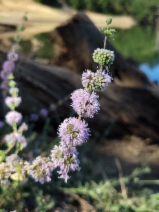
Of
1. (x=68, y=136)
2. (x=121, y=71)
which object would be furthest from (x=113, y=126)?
(x=68, y=136)

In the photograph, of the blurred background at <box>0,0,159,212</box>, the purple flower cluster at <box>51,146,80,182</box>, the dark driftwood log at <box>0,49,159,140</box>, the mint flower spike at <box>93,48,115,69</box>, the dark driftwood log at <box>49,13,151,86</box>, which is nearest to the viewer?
the mint flower spike at <box>93,48,115,69</box>

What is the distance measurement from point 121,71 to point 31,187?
1.71 metres

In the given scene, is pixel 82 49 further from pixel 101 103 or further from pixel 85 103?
pixel 85 103

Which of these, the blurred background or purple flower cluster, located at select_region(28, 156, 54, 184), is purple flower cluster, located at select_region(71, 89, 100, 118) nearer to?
purple flower cluster, located at select_region(28, 156, 54, 184)

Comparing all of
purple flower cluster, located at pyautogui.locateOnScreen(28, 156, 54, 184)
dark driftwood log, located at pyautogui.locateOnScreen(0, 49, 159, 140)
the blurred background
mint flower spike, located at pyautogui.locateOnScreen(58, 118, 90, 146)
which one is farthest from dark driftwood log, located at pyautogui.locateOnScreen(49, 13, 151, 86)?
mint flower spike, located at pyautogui.locateOnScreen(58, 118, 90, 146)

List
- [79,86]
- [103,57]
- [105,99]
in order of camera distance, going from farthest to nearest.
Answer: [105,99]
[79,86]
[103,57]

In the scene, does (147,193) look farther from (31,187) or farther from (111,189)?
(31,187)

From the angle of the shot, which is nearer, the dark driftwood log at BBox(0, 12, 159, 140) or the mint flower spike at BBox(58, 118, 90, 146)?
the mint flower spike at BBox(58, 118, 90, 146)

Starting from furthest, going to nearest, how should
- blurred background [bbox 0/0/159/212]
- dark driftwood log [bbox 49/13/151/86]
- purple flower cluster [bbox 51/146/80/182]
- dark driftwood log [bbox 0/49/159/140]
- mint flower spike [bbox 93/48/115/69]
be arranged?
dark driftwood log [bbox 49/13/151/86] → dark driftwood log [bbox 0/49/159/140] → blurred background [bbox 0/0/159/212] → purple flower cluster [bbox 51/146/80/182] → mint flower spike [bbox 93/48/115/69]

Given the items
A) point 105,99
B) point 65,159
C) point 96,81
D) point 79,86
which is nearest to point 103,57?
point 96,81

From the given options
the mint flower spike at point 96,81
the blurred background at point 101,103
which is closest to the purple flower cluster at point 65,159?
the mint flower spike at point 96,81

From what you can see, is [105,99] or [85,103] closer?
[85,103]

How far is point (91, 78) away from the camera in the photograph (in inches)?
29.3

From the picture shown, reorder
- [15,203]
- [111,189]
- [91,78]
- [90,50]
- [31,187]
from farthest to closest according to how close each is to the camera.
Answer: [90,50] < [111,189] < [31,187] < [15,203] < [91,78]
